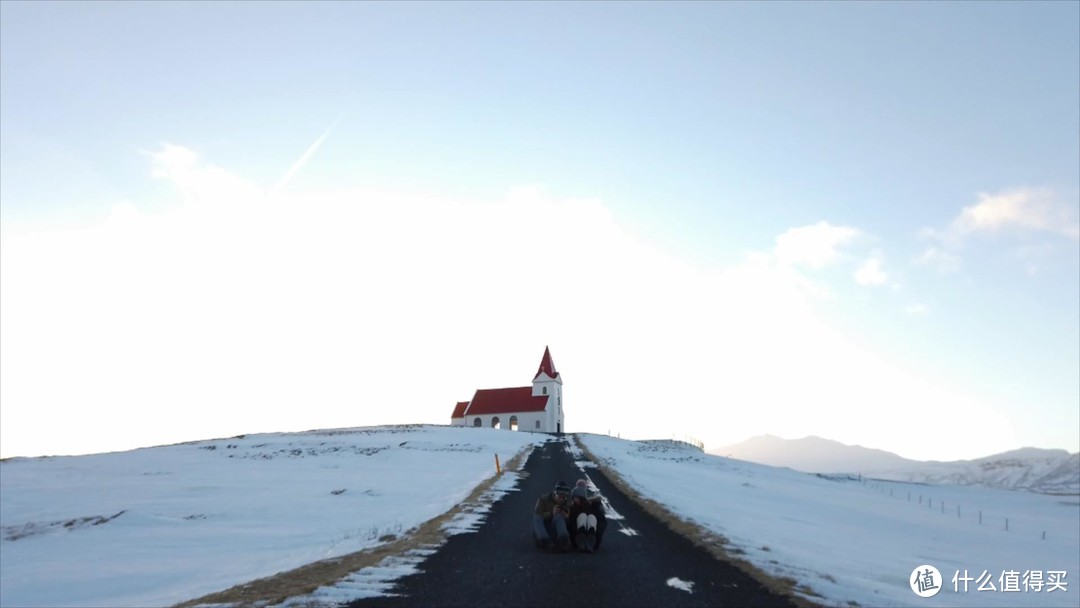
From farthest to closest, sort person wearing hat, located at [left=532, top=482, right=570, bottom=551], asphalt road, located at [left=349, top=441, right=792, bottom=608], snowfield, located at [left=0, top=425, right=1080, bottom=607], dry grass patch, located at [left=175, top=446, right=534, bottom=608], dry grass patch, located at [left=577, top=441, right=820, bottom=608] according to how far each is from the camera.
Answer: snowfield, located at [left=0, top=425, right=1080, bottom=607] → person wearing hat, located at [left=532, top=482, right=570, bottom=551] → dry grass patch, located at [left=577, top=441, right=820, bottom=608] → dry grass patch, located at [left=175, top=446, right=534, bottom=608] → asphalt road, located at [left=349, top=441, right=792, bottom=608]

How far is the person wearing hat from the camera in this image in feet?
52.7

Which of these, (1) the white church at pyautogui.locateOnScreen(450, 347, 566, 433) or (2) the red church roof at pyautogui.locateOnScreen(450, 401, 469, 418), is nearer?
(1) the white church at pyautogui.locateOnScreen(450, 347, 566, 433)

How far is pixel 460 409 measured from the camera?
411 feet

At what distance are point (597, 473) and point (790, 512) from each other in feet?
36.5

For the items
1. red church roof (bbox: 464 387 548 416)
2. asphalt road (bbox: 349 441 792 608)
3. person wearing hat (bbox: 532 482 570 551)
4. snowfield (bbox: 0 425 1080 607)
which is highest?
red church roof (bbox: 464 387 548 416)

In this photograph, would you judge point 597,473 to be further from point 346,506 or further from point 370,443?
point 370,443

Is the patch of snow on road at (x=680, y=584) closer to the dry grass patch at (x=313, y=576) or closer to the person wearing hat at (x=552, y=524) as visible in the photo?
the person wearing hat at (x=552, y=524)

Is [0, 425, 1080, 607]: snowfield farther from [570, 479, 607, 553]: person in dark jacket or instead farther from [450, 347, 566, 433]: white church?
[450, 347, 566, 433]: white church

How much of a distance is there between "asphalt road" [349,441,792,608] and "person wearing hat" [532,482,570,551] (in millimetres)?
342

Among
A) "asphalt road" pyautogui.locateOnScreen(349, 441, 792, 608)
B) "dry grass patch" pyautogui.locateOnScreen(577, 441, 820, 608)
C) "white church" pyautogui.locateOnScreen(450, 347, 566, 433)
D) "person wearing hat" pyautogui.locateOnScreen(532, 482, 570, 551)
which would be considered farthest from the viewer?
"white church" pyautogui.locateOnScreen(450, 347, 566, 433)

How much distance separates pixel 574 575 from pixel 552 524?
3.12 meters

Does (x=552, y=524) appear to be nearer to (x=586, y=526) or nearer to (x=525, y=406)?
(x=586, y=526)

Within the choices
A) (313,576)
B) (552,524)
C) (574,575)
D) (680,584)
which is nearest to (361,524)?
(552,524)

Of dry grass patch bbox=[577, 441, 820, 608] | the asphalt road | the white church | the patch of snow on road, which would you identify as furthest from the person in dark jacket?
the white church
